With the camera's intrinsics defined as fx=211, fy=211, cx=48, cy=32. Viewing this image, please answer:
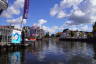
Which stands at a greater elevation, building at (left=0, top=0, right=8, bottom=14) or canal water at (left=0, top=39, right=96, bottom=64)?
building at (left=0, top=0, right=8, bottom=14)

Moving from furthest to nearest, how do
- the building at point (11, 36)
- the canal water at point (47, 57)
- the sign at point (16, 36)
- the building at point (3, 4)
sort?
1. the sign at point (16, 36)
2. the building at point (11, 36)
3. the building at point (3, 4)
4. the canal water at point (47, 57)

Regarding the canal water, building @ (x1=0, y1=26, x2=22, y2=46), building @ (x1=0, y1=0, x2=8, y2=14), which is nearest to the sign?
building @ (x1=0, y1=26, x2=22, y2=46)

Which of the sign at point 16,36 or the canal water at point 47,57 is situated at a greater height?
the sign at point 16,36

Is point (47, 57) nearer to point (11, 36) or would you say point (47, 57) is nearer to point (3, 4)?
point (3, 4)

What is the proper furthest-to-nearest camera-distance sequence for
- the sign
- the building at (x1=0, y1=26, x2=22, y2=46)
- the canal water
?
the sign, the building at (x1=0, y1=26, x2=22, y2=46), the canal water

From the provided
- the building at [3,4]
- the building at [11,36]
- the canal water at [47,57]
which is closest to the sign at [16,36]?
the building at [11,36]

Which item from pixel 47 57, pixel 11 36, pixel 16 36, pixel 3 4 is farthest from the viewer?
pixel 16 36

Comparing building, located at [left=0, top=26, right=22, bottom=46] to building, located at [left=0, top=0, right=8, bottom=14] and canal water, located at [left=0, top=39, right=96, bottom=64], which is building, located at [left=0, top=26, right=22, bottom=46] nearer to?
canal water, located at [left=0, top=39, right=96, bottom=64]

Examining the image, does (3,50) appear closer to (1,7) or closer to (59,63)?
(1,7)

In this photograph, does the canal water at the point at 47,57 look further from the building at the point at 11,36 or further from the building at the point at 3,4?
the building at the point at 3,4

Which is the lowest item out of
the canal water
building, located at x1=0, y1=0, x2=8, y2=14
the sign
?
the canal water

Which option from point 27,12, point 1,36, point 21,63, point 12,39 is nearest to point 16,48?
point 12,39

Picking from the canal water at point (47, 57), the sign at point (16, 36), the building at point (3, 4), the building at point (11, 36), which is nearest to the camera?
the canal water at point (47, 57)

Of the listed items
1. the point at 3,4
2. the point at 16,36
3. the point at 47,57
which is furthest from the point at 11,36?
the point at 47,57
